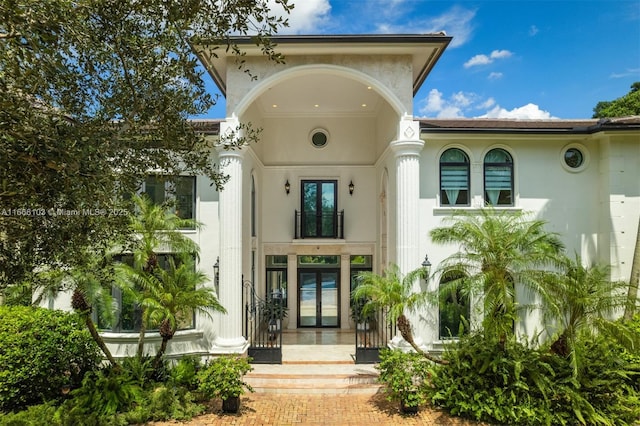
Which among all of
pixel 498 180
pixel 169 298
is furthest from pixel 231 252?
pixel 498 180

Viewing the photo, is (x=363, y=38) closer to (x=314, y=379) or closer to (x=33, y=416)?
(x=314, y=379)

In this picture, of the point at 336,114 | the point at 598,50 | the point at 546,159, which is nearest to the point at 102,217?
the point at 336,114

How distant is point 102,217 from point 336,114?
11.1 m

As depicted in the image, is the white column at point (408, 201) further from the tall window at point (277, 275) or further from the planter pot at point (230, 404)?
the tall window at point (277, 275)

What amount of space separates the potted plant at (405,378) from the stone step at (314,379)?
3.91 ft

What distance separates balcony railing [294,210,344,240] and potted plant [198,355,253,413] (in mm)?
7228

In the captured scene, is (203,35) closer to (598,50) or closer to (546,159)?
(546,159)

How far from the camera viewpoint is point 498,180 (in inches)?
445

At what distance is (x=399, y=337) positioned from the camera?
10.5 m

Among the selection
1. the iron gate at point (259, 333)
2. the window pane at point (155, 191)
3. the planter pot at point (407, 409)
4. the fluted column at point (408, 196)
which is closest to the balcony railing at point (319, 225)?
the iron gate at point (259, 333)

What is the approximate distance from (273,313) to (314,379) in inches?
93.5

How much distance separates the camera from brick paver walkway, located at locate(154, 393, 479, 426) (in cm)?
805

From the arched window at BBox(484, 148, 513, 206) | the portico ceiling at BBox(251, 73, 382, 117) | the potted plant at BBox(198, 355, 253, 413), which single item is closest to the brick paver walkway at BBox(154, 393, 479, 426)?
the potted plant at BBox(198, 355, 253, 413)

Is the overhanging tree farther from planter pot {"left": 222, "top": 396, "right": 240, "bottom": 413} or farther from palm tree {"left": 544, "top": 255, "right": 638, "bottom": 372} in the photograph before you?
palm tree {"left": 544, "top": 255, "right": 638, "bottom": 372}
